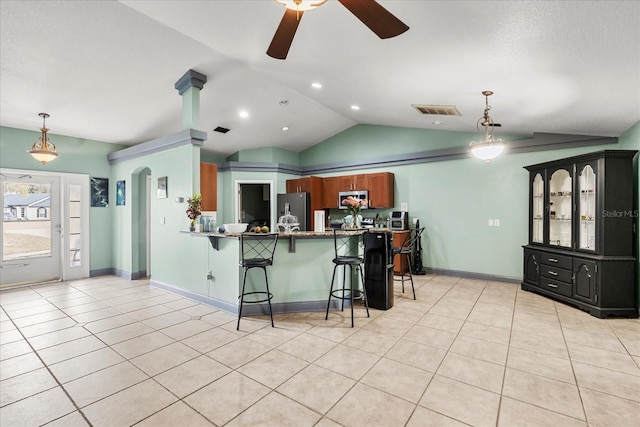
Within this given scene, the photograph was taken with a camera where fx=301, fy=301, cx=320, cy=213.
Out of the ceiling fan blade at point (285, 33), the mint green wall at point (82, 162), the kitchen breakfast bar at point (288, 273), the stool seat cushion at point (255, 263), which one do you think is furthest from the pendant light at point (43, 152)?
the ceiling fan blade at point (285, 33)

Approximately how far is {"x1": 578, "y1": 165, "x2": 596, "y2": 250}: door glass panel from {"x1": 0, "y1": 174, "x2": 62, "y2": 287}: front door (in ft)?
28.5

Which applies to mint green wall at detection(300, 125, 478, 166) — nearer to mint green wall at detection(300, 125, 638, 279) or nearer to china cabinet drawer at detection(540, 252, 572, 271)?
mint green wall at detection(300, 125, 638, 279)

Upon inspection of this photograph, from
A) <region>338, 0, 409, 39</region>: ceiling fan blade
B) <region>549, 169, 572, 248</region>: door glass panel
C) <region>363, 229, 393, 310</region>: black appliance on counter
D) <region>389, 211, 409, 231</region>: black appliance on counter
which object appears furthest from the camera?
<region>389, 211, 409, 231</region>: black appliance on counter

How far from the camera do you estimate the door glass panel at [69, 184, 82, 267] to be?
5957 millimetres

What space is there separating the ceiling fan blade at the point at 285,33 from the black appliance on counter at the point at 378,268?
239cm

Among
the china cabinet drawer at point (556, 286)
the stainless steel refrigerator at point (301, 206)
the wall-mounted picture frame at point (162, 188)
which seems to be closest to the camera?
the china cabinet drawer at point (556, 286)

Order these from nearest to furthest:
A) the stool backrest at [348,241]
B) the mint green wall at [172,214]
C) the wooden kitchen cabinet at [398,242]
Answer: the stool backrest at [348,241]
the mint green wall at [172,214]
the wooden kitchen cabinet at [398,242]

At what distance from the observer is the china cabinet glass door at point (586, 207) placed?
A: 384cm

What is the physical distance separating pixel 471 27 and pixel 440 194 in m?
4.08

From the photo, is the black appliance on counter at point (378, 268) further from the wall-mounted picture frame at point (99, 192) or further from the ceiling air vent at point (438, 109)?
the wall-mounted picture frame at point (99, 192)

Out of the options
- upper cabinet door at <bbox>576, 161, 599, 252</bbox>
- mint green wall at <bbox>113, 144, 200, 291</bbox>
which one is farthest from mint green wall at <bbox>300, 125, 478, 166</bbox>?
mint green wall at <bbox>113, 144, 200, 291</bbox>

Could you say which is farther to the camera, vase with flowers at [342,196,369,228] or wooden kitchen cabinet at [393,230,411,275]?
Answer: wooden kitchen cabinet at [393,230,411,275]

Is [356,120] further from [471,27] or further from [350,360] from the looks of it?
[350,360]

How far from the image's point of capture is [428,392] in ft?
7.09
